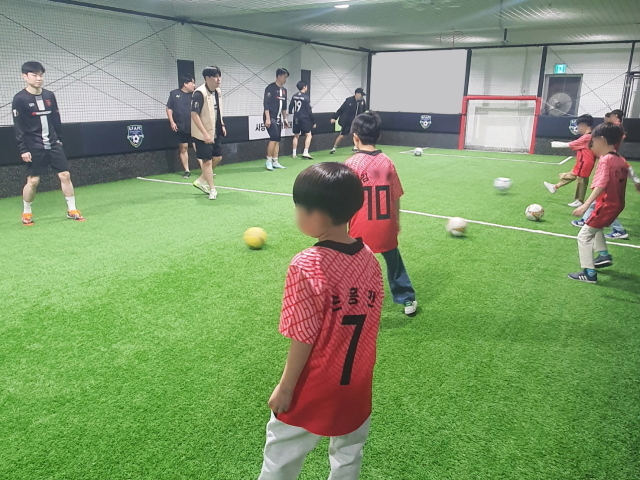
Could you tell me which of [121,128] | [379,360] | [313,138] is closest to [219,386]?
[379,360]

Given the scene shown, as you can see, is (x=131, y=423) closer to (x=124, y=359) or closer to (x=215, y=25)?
(x=124, y=359)

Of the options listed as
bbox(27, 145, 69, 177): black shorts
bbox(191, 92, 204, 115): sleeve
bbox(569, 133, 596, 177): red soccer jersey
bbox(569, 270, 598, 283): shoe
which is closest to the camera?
bbox(569, 270, 598, 283): shoe

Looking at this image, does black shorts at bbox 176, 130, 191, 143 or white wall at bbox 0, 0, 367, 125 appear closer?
white wall at bbox 0, 0, 367, 125

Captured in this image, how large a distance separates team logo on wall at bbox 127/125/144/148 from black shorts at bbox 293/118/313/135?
13.7 ft

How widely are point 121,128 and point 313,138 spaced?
6.58m

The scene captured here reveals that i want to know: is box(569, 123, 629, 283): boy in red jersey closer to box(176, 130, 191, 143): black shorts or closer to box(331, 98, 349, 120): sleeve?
box(176, 130, 191, 143): black shorts

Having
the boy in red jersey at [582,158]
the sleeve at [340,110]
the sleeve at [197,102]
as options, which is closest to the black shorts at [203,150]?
the sleeve at [197,102]

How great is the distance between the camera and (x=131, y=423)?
2.46 metres

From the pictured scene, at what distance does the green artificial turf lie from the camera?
89.7 inches

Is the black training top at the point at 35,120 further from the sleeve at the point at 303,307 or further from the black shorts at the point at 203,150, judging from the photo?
the sleeve at the point at 303,307

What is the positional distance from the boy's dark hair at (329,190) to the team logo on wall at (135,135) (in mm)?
8935

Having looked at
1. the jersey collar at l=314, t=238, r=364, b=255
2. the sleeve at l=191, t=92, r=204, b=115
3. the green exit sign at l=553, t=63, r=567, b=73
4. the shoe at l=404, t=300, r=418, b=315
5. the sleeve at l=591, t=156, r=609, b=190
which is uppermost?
the green exit sign at l=553, t=63, r=567, b=73

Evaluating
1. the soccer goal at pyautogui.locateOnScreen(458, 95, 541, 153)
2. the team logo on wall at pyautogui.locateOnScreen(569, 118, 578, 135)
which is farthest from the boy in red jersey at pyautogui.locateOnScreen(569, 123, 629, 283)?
the soccer goal at pyautogui.locateOnScreen(458, 95, 541, 153)

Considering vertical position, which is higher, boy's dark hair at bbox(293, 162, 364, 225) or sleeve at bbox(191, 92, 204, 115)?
sleeve at bbox(191, 92, 204, 115)
